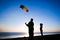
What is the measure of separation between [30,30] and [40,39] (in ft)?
4.55

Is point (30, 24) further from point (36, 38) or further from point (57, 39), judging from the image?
point (57, 39)

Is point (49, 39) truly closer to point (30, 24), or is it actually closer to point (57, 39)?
point (57, 39)

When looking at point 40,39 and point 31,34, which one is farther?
point 40,39

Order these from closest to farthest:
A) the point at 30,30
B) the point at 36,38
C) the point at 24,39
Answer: the point at 30,30
the point at 24,39
the point at 36,38

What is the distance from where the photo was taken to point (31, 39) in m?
4.76

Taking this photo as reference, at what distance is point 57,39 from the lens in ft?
20.1

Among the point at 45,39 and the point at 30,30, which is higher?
the point at 30,30

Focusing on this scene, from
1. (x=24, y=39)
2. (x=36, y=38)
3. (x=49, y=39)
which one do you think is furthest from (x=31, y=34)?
(x=49, y=39)

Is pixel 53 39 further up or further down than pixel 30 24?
further down

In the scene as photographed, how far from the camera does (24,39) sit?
5.36 metres

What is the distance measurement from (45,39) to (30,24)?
5.33ft

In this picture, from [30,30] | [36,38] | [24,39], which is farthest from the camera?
[36,38]

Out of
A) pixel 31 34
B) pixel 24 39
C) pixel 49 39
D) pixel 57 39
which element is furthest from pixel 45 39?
pixel 31 34

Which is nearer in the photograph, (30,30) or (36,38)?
(30,30)
